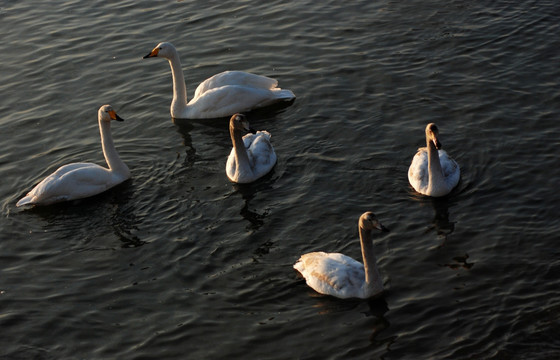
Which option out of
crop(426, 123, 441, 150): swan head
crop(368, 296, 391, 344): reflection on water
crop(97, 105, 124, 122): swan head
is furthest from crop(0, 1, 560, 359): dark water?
crop(97, 105, 124, 122): swan head

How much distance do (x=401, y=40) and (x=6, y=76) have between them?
8532 millimetres

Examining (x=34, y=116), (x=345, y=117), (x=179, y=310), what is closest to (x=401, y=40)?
(x=345, y=117)

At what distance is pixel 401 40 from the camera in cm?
1877

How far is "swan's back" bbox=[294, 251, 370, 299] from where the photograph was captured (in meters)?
11.4

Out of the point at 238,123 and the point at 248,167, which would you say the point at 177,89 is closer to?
the point at 238,123

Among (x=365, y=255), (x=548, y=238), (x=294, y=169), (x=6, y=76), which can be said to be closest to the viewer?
(x=365, y=255)

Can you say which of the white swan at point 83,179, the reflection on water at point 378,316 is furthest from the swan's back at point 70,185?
the reflection on water at point 378,316

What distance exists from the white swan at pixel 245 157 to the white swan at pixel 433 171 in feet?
7.91

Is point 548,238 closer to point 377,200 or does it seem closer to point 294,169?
point 377,200

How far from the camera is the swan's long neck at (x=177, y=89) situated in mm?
17250

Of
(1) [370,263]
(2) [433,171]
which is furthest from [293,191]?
(1) [370,263]

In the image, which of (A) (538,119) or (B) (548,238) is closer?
(B) (548,238)

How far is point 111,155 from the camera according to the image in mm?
15078

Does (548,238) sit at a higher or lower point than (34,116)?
lower
